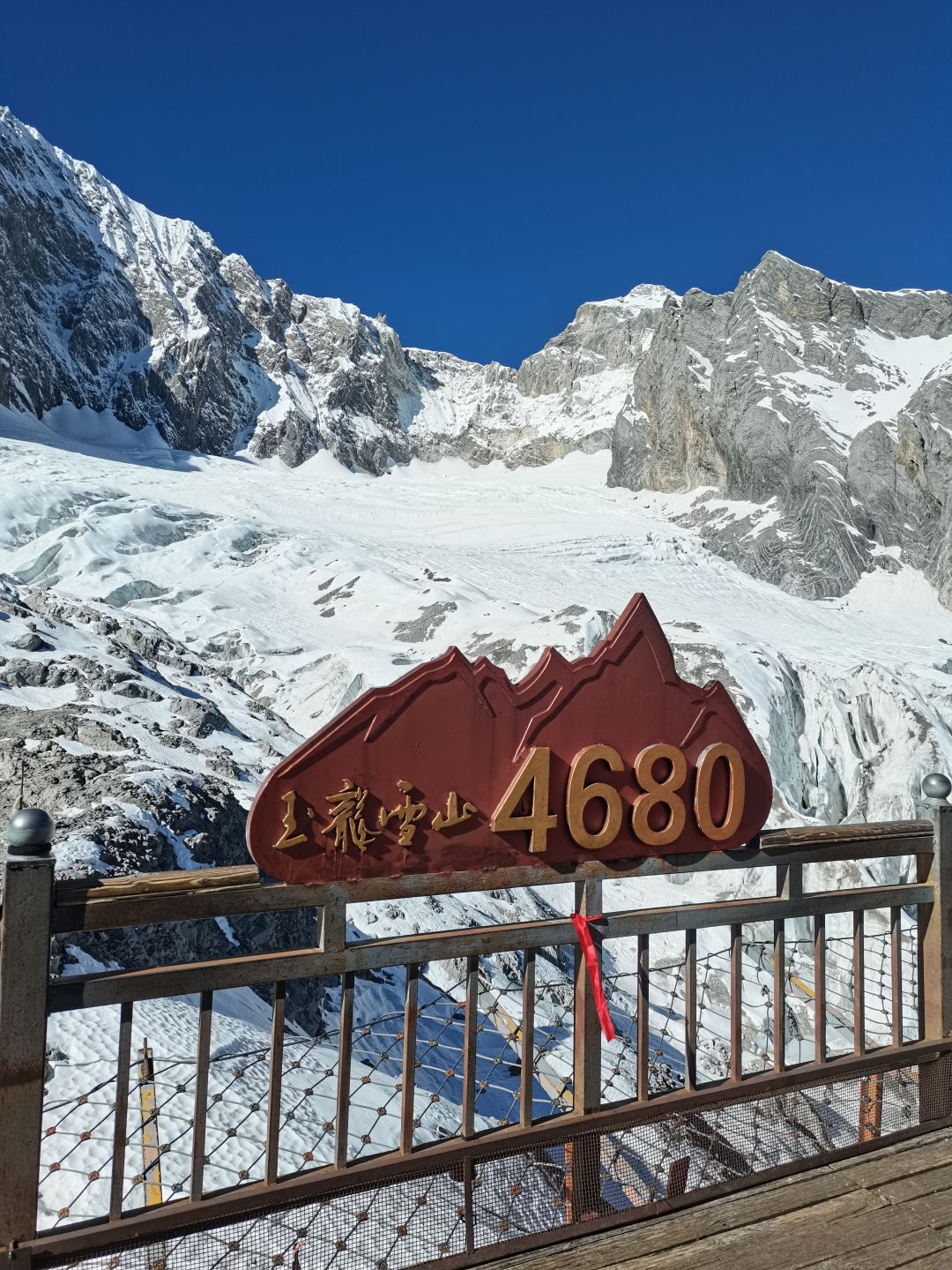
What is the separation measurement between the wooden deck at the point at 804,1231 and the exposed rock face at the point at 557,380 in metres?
43.6

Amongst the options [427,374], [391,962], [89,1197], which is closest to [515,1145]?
[391,962]

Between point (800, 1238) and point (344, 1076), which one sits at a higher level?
point (344, 1076)

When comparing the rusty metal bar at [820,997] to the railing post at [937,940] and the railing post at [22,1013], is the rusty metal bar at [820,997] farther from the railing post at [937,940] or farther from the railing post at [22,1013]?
the railing post at [22,1013]

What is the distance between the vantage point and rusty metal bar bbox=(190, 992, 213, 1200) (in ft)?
8.48

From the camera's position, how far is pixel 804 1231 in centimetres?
284

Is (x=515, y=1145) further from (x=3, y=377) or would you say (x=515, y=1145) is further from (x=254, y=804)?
(x=3, y=377)

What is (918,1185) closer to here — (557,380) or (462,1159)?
(462,1159)

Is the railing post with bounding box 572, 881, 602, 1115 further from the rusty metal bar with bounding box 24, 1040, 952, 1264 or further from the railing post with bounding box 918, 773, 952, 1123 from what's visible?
the railing post with bounding box 918, 773, 952, 1123

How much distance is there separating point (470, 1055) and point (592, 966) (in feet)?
1.79

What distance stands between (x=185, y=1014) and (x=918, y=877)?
15.1 feet

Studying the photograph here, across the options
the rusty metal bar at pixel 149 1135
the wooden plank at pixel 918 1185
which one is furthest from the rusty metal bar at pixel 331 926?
the wooden plank at pixel 918 1185

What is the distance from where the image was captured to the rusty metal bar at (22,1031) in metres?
2.42

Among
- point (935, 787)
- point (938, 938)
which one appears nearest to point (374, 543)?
point (935, 787)

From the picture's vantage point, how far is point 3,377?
71.6 meters
